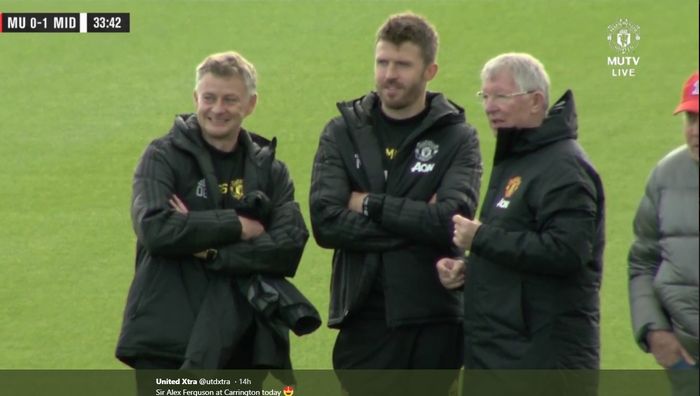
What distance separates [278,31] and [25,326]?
5.20 m

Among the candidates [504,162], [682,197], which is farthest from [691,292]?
[504,162]

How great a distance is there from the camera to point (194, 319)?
5789mm

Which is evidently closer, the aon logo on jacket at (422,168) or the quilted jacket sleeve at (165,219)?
the quilted jacket sleeve at (165,219)

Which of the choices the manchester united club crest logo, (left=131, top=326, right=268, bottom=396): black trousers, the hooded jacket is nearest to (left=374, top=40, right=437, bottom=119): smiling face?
(left=131, top=326, right=268, bottom=396): black trousers

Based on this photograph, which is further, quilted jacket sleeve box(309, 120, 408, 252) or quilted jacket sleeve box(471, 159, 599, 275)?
quilted jacket sleeve box(309, 120, 408, 252)

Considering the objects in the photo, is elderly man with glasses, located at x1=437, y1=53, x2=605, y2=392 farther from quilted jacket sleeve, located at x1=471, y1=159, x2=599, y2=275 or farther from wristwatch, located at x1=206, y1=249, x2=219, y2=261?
wristwatch, located at x1=206, y1=249, x2=219, y2=261

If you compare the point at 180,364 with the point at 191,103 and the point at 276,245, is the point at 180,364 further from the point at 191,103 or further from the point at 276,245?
the point at 191,103

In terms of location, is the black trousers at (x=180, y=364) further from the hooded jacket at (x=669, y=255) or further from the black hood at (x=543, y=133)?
the hooded jacket at (x=669, y=255)

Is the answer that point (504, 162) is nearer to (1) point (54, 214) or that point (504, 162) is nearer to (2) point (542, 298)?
(2) point (542, 298)

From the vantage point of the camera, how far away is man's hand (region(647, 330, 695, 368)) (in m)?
5.18

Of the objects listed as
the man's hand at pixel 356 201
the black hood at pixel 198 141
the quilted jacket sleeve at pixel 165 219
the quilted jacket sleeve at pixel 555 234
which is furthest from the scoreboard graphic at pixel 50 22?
the quilted jacket sleeve at pixel 555 234

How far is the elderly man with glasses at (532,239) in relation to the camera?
18.0 feet

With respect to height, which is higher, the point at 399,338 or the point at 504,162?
the point at 504,162

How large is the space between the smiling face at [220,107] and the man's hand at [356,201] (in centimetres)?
53
